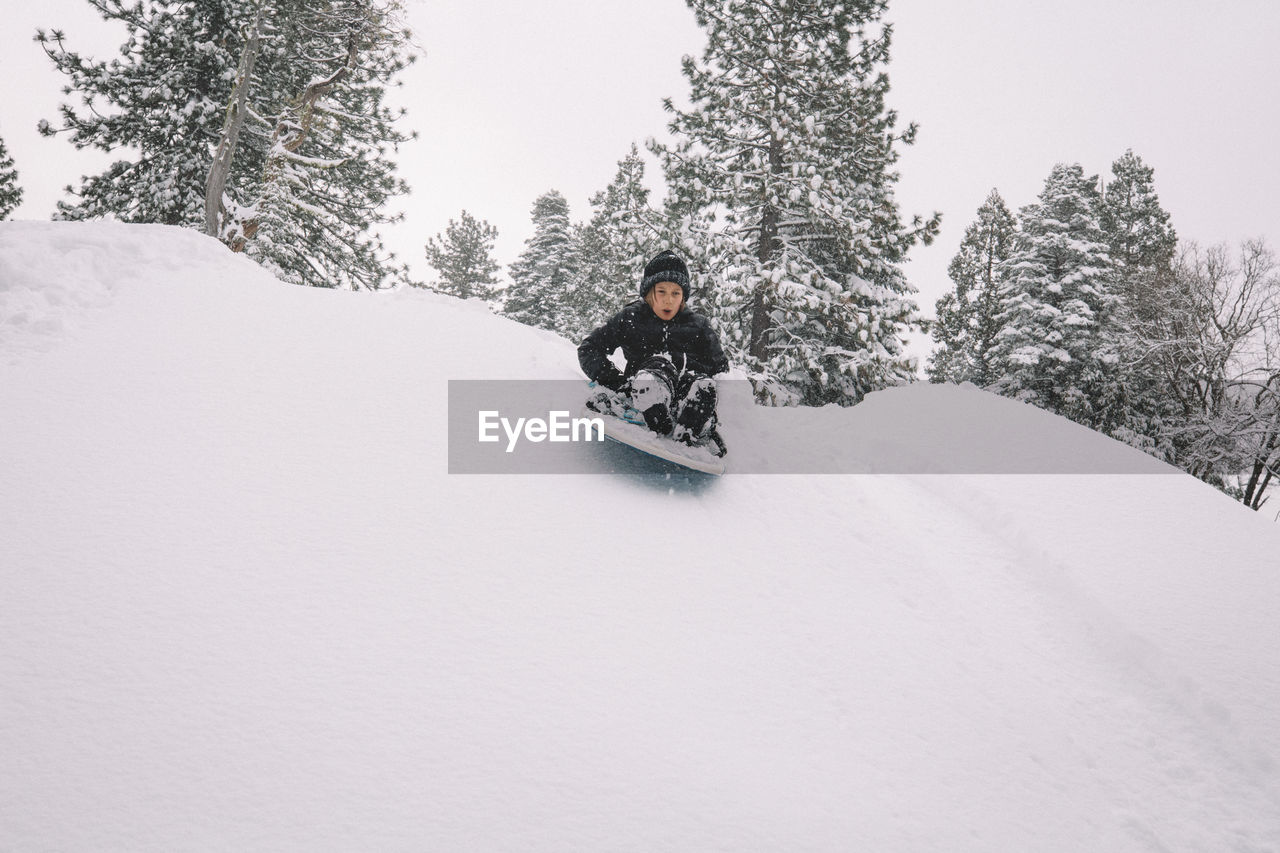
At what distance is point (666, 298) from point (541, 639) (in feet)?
9.88

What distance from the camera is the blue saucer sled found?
4543mm

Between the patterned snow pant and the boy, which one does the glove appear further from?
the patterned snow pant

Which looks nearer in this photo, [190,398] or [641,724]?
[641,724]

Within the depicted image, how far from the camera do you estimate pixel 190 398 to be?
4293 mm

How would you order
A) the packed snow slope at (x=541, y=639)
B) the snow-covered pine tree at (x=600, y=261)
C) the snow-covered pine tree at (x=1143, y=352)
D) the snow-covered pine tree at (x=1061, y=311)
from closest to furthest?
the packed snow slope at (x=541, y=639) < the snow-covered pine tree at (x=1143, y=352) < the snow-covered pine tree at (x=1061, y=311) < the snow-covered pine tree at (x=600, y=261)

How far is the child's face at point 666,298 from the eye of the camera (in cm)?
488

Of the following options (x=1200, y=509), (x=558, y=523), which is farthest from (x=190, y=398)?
(x=1200, y=509)

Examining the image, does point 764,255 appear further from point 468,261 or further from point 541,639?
point 468,261

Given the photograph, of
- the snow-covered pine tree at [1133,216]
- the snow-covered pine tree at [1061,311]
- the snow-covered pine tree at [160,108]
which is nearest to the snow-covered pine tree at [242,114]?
the snow-covered pine tree at [160,108]

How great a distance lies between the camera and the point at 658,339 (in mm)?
4973

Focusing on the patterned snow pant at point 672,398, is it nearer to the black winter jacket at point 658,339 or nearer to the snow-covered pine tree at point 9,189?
the black winter jacket at point 658,339

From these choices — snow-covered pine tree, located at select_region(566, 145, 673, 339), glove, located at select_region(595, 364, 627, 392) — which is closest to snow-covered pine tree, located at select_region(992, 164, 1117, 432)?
snow-covered pine tree, located at select_region(566, 145, 673, 339)

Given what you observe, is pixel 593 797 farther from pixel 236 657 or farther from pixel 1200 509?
pixel 1200 509

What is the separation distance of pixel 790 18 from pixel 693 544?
1351 centimetres
